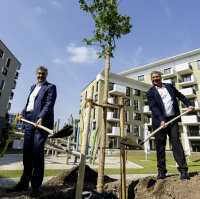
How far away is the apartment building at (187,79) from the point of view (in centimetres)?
2666

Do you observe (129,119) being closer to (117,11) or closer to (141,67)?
(141,67)

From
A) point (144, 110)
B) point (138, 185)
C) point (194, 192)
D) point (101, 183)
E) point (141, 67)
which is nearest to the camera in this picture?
point (194, 192)

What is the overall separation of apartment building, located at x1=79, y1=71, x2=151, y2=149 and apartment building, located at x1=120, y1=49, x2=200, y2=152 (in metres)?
4.07

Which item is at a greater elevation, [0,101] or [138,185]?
[0,101]

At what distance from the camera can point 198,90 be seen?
2902cm

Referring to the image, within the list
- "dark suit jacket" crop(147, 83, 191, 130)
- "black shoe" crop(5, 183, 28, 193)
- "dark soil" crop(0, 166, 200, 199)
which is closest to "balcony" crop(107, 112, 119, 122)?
"dark suit jacket" crop(147, 83, 191, 130)

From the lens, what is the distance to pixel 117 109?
1155 inches

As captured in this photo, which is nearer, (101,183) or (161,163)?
(101,183)

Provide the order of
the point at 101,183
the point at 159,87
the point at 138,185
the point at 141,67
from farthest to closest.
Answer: the point at 141,67 → the point at 159,87 → the point at 138,185 → the point at 101,183

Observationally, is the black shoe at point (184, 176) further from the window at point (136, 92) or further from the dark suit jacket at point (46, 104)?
the window at point (136, 92)

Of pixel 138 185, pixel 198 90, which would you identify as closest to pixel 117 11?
pixel 138 185

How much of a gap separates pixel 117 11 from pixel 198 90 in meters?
31.2

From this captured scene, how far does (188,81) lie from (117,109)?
14.1m

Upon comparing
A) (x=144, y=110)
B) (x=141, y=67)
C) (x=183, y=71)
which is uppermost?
(x=141, y=67)
